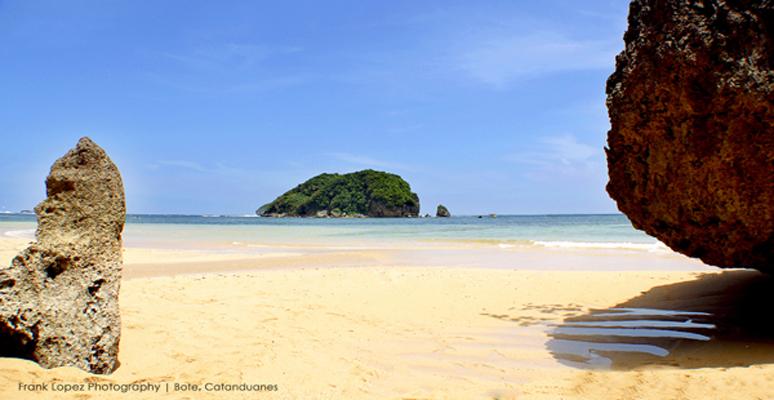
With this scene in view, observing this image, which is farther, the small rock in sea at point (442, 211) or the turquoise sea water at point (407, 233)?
the small rock in sea at point (442, 211)

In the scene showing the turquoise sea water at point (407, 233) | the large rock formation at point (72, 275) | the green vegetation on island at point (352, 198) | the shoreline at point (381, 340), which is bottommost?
the shoreline at point (381, 340)

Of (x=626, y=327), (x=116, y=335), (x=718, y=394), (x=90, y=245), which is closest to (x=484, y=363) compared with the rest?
(x=718, y=394)

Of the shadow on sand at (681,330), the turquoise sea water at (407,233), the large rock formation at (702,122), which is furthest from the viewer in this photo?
the turquoise sea water at (407,233)

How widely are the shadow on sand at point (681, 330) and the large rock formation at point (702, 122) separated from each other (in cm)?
94

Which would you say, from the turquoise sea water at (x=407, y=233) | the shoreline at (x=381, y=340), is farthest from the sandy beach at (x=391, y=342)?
the turquoise sea water at (x=407, y=233)

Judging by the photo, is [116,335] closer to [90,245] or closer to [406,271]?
[90,245]

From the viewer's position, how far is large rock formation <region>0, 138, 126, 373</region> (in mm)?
4023

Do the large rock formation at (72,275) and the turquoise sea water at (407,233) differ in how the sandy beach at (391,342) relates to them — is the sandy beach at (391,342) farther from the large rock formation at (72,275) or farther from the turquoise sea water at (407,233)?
the turquoise sea water at (407,233)

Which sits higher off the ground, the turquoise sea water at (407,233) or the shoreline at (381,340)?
the turquoise sea water at (407,233)

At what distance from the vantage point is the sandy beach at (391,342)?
170 inches

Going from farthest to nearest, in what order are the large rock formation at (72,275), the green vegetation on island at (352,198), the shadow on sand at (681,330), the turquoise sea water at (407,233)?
1. the green vegetation on island at (352,198)
2. the turquoise sea water at (407,233)
3. the shadow on sand at (681,330)
4. the large rock formation at (72,275)

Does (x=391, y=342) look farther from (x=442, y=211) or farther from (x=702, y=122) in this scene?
(x=442, y=211)

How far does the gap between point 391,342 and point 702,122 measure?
4.18 meters

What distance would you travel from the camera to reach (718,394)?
161 inches
